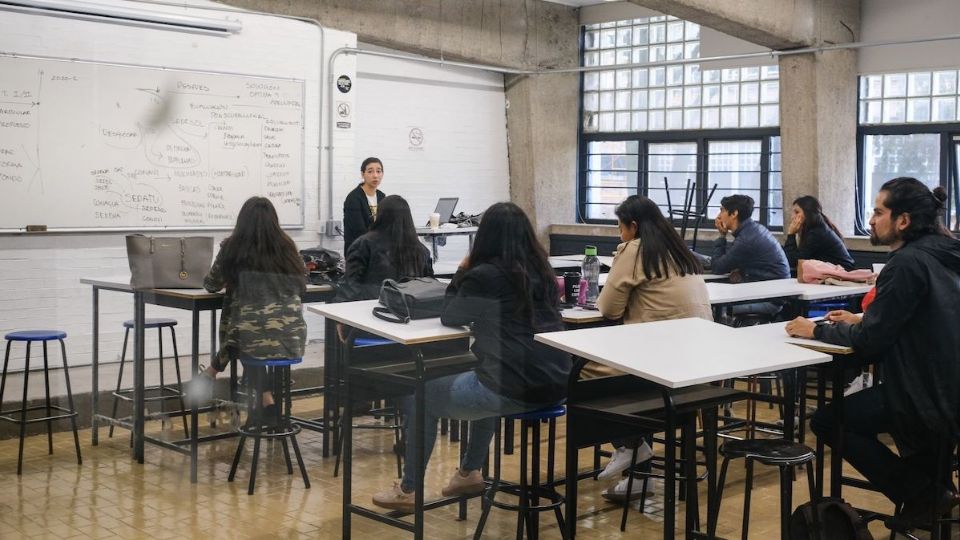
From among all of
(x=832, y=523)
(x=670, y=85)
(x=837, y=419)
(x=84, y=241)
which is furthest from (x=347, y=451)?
(x=670, y=85)

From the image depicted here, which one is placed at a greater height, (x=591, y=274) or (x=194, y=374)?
(x=591, y=274)

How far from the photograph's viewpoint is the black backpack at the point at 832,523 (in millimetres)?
3240

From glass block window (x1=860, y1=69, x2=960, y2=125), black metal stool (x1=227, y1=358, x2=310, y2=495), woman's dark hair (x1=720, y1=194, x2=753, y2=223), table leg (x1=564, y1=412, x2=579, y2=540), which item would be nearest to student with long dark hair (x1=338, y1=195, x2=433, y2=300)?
black metal stool (x1=227, y1=358, x2=310, y2=495)

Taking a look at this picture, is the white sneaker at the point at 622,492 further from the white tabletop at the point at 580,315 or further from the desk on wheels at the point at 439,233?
the desk on wheels at the point at 439,233

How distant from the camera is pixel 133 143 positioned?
244 centimetres

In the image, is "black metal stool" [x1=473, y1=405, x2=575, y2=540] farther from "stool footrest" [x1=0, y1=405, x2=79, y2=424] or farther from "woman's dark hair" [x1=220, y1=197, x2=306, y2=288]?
"stool footrest" [x1=0, y1=405, x2=79, y2=424]

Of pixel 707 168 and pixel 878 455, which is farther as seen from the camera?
pixel 707 168

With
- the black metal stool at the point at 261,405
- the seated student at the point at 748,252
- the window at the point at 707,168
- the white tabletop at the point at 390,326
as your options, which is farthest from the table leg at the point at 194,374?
the window at the point at 707,168

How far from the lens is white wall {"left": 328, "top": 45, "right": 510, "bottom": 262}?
3.62m

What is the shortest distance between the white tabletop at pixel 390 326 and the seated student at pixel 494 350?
0.13 feet

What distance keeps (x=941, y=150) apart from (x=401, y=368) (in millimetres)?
5794

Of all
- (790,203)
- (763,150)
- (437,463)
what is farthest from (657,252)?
(763,150)

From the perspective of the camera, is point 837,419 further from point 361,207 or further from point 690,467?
point 361,207

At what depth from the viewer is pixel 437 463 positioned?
3211mm
